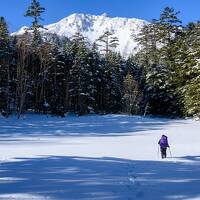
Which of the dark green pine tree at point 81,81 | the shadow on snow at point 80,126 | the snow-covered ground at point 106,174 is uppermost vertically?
the dark green pine tree at point 81,81

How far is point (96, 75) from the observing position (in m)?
66.6

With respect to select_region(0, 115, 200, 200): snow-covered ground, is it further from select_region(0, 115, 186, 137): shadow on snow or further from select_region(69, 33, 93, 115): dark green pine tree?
select_region(69, 33, 93, 115): dark green pine tree

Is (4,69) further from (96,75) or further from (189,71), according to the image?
(189,71)

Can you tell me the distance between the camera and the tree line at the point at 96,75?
51531mm

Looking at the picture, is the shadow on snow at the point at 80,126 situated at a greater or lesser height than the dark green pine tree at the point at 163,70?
lesser

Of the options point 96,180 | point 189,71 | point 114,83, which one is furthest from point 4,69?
point 96,180

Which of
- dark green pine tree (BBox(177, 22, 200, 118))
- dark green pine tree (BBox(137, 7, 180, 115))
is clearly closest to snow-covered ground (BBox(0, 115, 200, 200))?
dark green pine tree (BBox(177, 22, 200, 118))

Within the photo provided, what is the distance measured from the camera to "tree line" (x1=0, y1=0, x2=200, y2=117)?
51531 millimetres

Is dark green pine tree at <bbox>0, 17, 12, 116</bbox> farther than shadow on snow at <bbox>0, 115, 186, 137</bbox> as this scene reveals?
Yes

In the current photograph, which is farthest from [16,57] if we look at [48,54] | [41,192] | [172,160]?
[41,192]

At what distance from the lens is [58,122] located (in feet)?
148

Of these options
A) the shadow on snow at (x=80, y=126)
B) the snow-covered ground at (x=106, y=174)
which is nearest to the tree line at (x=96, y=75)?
the shadow on snow at (x=80, y=126)

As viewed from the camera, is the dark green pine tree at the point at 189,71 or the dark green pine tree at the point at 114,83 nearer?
the dark green pine tree at the point at 189,71

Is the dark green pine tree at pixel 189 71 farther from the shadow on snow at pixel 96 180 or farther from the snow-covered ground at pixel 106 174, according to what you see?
the shadow on snow at pixel 96 180
